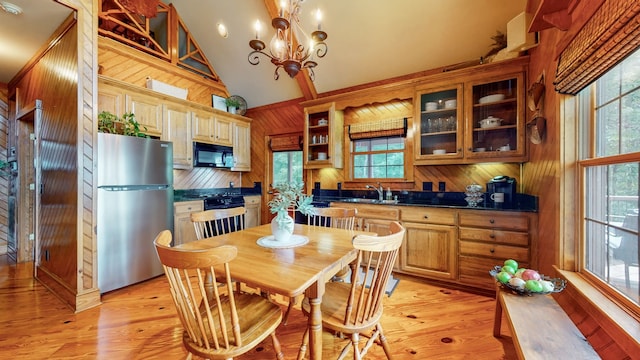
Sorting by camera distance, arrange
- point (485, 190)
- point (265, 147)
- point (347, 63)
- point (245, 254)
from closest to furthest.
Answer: point (245, 254) < point (485, 190) < point (347, 63) < point (265, 147)

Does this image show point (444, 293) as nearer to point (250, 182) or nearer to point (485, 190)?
point (485, 190)

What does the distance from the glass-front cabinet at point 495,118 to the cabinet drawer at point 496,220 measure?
2.16 ft

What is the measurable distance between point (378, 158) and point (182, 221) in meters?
2.90

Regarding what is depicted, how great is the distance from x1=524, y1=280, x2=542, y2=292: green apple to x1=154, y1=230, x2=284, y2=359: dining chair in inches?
60.8

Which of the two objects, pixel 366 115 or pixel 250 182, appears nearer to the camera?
pixel 366 115

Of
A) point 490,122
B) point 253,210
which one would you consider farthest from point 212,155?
point 490,122

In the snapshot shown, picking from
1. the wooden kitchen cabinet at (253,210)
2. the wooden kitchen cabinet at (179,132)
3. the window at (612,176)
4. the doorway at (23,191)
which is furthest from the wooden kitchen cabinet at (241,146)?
the window at (612,176)

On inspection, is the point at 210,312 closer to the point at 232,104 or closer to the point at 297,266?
the point at 297,266

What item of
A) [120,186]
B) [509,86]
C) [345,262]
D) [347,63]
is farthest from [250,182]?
[509,86]

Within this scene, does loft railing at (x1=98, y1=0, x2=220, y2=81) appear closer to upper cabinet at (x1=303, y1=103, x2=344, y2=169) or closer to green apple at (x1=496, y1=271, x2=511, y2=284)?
upper cabinet at (x1=303, y1=103, x2=344, y2=169)

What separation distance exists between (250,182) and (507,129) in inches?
166

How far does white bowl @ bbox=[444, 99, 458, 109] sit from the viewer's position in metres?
2.96

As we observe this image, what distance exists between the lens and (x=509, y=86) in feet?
8.94

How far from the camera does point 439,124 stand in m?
3.09
